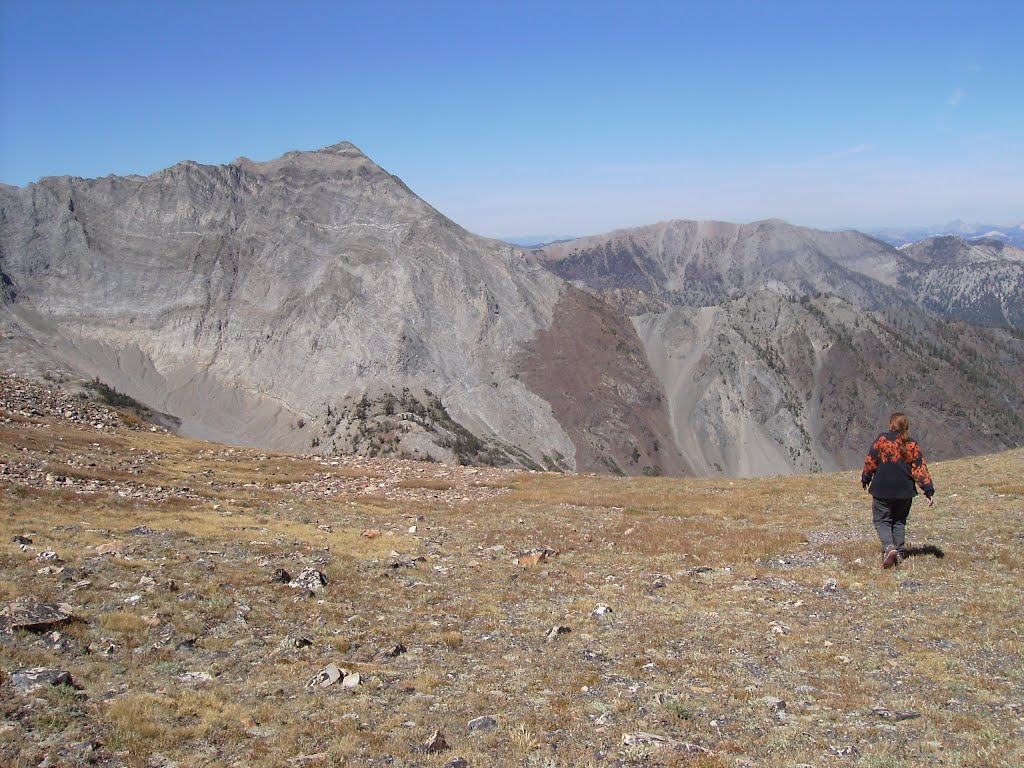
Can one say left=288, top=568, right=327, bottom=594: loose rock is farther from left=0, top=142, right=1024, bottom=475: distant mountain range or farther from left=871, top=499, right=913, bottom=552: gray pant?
left=0, top=142, right=1024, bottom=475: distant mountain range

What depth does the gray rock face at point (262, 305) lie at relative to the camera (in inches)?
6501

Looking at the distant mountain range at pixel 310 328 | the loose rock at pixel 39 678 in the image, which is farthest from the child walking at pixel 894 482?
the distant mountain range at pixel 310 328

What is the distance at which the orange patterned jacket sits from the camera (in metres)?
19.9

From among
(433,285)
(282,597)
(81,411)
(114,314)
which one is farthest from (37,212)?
(282,597)

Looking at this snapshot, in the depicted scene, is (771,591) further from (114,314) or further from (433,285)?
(114,314)

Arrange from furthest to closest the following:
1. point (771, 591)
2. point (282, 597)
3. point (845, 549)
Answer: point (845, 549), point (771, 591), point (282, 597)

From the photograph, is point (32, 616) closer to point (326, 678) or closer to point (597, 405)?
point (326, 678)

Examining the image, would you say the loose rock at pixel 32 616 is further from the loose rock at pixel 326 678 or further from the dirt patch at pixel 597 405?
the dirt patch at pixel 597 405

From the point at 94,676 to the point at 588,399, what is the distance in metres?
172

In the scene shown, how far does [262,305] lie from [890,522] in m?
186

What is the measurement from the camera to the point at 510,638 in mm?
15586

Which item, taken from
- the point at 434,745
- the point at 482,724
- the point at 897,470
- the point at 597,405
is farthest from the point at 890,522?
the point at 597,405

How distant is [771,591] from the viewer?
1920cm

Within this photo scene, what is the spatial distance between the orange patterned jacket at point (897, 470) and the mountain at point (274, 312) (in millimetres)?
124075
